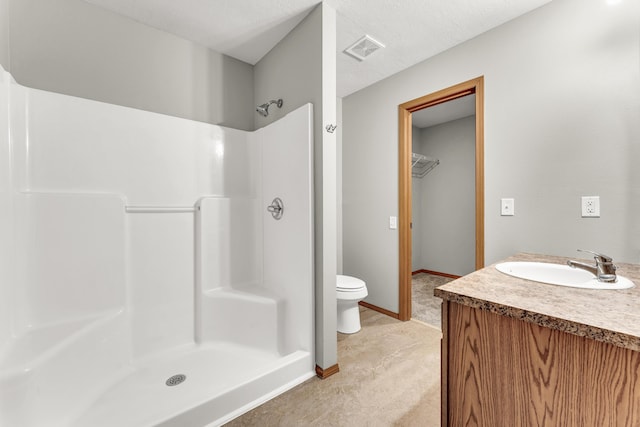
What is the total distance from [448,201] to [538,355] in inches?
139

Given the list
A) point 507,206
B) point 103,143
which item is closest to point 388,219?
point 507,206

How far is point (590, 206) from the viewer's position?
1.47 meters

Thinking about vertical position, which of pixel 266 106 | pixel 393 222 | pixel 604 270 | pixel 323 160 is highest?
pixel 266 106

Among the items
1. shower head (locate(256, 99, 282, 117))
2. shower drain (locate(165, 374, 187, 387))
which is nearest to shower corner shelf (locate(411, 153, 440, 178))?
shower head (locate(256, 99, 282, 117))

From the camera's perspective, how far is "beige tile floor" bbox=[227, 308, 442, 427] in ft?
4.33

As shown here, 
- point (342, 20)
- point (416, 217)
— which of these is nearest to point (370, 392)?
point (342, 20)

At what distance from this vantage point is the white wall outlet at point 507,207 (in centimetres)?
177

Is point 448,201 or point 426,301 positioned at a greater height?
point 448,201

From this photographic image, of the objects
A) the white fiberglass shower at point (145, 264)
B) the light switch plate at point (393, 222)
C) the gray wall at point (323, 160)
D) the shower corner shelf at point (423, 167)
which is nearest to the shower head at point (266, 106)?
the white fiberglass shower at point (145, 264)

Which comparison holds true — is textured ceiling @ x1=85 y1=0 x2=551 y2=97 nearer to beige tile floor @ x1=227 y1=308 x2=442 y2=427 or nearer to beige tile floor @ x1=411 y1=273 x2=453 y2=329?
beige tile floor @ x1=411 y1=273 x2=453 y2=329

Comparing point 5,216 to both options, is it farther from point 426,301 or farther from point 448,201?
point 448,201

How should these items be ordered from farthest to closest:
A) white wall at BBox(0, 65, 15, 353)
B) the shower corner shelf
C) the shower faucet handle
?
the shower corner shelf < the shower faucet handle < white wall at BBox(0, 65, 15, 353)

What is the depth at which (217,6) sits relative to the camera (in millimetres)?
1666

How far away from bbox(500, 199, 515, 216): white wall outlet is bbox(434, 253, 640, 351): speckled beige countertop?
782 mm
